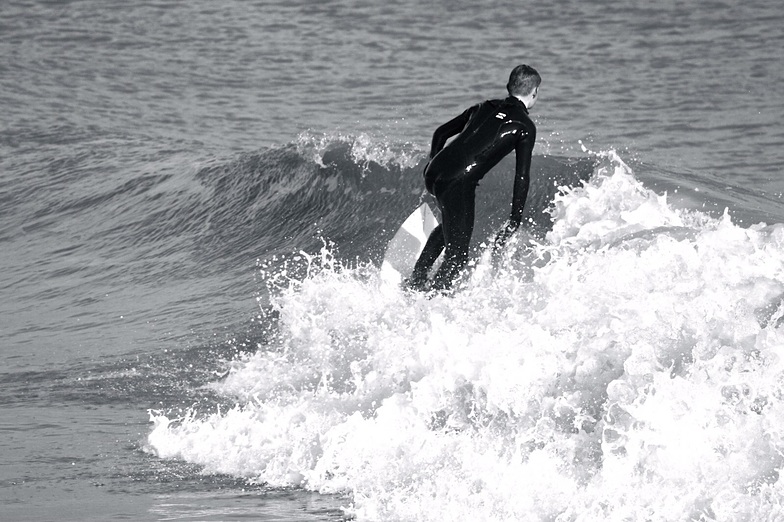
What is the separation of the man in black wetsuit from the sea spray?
466 mm

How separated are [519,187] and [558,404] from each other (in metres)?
1.87

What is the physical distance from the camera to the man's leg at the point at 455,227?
23.2 ft

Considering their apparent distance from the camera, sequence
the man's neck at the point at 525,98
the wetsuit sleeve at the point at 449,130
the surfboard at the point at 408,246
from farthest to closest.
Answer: the surfboard at the point at 408,246, the wetsuit sleeve at the point at 449,130, the man's neck at the point at 525,98

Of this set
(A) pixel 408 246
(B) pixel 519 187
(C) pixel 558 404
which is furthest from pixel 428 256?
(C) pixel 558 404

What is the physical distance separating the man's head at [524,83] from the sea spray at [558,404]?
1.02 metres

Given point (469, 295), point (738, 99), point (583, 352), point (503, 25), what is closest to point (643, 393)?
point (583, 352)

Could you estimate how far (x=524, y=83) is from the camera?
6816 millimetres

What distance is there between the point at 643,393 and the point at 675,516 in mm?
597

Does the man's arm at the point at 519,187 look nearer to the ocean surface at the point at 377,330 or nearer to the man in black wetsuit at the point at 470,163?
the man in black wetsuit at the point at 470,163

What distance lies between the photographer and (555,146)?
13.6m

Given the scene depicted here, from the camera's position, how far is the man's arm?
674 cm

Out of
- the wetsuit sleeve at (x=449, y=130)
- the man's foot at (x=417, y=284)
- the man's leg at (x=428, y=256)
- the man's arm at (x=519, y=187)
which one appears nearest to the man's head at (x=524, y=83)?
the man's arm at (x=519, y=187)

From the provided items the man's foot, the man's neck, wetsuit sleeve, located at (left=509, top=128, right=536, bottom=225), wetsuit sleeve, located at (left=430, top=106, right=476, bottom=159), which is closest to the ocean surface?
the man's foot

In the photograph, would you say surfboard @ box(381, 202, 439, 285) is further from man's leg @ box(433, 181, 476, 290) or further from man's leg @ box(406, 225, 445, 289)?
man's leg @ box(433, 181, 476, 290)
